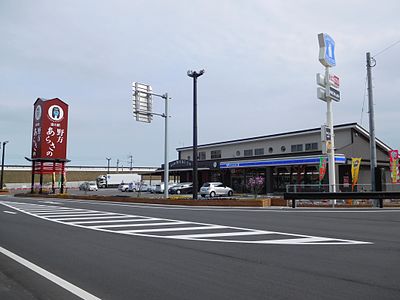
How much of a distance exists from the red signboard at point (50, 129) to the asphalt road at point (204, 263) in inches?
1268

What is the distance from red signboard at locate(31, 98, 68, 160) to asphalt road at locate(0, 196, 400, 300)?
32198 mm

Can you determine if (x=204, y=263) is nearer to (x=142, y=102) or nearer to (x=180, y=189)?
(x=142, y=102)

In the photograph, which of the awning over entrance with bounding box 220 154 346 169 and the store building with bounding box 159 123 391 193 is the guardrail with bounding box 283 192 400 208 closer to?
the store building with bounding box 159 123 391 193

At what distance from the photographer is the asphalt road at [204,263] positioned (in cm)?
565

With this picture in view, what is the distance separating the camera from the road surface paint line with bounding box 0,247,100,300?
5551 mm

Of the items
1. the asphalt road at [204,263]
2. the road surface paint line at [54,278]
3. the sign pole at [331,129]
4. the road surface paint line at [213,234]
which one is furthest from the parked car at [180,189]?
the road surface paint line at [54,278]

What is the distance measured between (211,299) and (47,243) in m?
6.43

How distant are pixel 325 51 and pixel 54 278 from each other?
78.6ft

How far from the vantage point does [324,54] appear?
25.9 m

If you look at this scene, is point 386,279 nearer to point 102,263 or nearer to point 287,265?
point 287,265

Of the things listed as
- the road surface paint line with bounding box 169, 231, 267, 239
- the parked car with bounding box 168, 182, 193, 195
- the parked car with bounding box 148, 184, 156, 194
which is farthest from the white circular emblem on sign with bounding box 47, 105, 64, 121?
the road surface paint line with bounding box 169, 231, 267, 239

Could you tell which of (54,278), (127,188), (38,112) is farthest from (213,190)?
(54,278)

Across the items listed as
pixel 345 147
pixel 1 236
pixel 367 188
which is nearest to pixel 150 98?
pixel 367 188

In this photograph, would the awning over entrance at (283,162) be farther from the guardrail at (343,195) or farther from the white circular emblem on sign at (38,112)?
the white circular emblem on sign at (38,112)
